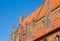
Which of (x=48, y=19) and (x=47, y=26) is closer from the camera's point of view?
(x=47, y=26)

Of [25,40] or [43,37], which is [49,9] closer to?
[43,37]

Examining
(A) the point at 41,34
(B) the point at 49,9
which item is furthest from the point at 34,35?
(B) the point at 49,9

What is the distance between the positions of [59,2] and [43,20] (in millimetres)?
3634

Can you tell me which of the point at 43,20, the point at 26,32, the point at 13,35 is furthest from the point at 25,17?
the point at 43,20

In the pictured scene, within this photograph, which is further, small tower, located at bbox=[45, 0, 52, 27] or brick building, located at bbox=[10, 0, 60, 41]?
small tower, located at bbox=[45, 0, 52, 27]

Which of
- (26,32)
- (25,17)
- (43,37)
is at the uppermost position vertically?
(25,17)

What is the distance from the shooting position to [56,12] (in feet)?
102

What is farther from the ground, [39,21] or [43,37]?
[39,21]

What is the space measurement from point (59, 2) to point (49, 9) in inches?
63.7

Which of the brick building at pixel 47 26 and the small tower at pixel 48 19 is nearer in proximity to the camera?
the brick building at pixel 47 26

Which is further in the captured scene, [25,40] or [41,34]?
[25,40]

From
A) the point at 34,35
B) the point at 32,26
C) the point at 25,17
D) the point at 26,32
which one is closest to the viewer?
the point at 34,35

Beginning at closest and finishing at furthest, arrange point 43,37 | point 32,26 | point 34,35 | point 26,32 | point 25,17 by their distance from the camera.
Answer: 1. point 43,37
2. point 34,35
3. point 32,26
4. point 26,32
5. point 25,17

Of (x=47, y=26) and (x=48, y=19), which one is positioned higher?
(x=48, y=19)
